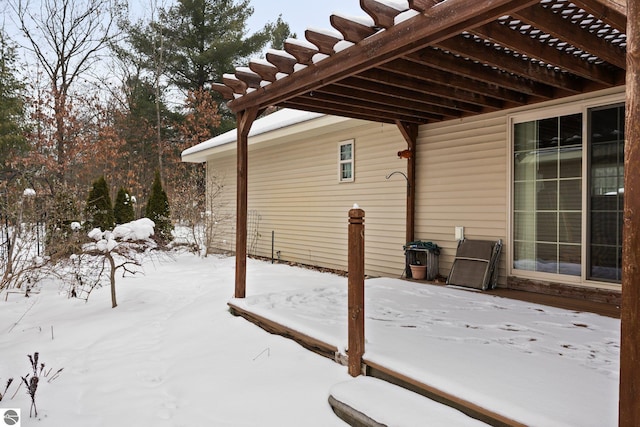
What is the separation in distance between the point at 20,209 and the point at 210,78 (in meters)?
13.3

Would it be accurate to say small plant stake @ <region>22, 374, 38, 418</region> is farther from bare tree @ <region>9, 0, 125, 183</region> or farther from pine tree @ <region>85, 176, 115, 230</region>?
bare tree @ <region>9, 0, 125, 183</region>

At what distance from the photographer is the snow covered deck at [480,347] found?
2.22 m

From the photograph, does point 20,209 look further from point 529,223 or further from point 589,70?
point 589,70

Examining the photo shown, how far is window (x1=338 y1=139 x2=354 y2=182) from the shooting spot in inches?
297

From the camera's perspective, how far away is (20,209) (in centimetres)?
614

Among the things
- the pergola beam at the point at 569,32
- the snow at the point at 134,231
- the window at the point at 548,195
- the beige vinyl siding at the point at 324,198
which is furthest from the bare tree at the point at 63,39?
the pergola beam at the point at 569,32

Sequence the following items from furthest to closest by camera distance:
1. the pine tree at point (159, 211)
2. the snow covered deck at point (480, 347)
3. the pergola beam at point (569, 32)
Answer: the pine tree at point (159, 211)
the pergola beam at point (569, 32)
the snow covered deck at point (480, 347)

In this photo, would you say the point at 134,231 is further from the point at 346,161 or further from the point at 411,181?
the point at 411,181

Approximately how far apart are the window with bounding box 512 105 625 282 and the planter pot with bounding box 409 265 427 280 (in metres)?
1.20

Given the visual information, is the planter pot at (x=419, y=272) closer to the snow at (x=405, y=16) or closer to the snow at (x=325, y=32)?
the snow at (x=325, y=32)

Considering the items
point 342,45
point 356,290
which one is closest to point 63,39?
point 342,45

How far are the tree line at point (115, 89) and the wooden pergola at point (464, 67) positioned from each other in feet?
19.9

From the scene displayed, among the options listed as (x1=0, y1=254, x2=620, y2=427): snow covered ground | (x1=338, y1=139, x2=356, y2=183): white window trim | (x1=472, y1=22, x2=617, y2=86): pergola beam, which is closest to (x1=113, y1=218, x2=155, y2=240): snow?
(x1=0, y1=254, x2=620, y2=427): snow covered ground

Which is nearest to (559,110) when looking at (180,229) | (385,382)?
(385,382)
